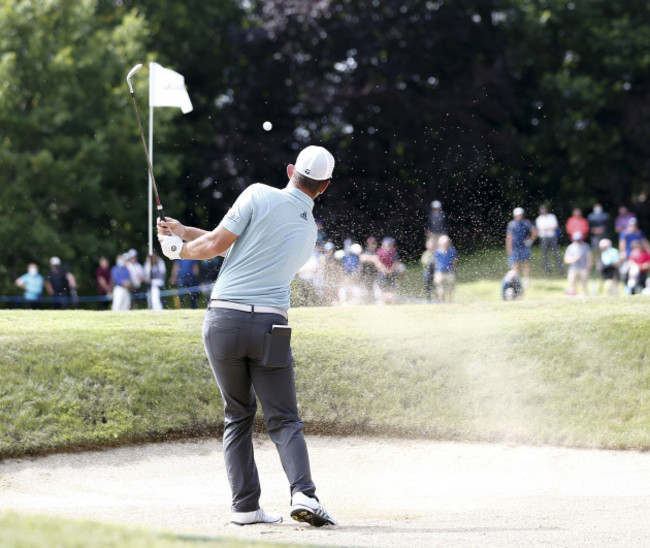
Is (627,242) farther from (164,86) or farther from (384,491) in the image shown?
(384,491)

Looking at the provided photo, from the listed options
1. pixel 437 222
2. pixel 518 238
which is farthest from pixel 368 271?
pixel 518 238

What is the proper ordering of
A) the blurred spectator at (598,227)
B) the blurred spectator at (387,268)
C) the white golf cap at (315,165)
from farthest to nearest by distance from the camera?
the blurred spectator at (598,227) < the blurred spectator at (387,268) < the white golf cap at (315,165)

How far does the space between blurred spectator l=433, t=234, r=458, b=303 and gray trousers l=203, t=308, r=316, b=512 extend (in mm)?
15529

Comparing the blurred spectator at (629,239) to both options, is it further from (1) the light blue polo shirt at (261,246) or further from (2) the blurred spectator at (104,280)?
(1) the light blue polo shirt at (261,246)

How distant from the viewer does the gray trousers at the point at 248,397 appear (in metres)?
6.39

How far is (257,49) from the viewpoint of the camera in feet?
125

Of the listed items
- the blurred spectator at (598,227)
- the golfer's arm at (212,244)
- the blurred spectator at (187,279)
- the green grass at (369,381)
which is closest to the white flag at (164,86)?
the green grass at (369,381)

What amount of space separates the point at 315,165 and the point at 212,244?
0.76m

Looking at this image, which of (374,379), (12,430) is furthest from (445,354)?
(12,430)

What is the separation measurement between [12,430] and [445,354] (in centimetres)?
451

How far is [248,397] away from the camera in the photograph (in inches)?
264

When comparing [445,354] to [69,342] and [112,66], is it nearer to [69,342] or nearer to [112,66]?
[69,342]

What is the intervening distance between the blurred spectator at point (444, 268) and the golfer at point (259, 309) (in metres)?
15.5

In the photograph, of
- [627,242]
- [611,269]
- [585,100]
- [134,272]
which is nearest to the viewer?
[611,269]
